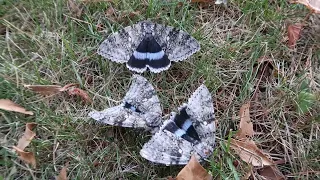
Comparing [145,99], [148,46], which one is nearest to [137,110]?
[145,99]

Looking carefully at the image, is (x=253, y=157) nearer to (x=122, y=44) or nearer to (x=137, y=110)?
(x=137, y=110)

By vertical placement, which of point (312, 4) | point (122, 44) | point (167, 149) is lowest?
point (167, 149)

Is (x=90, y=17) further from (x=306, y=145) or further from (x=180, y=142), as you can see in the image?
(x=306, y=145)

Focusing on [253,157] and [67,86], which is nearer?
[253,157]

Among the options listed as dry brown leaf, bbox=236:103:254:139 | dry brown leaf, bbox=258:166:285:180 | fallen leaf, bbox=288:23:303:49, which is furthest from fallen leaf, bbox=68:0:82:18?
dry brown leaf, bbox=258:166:285:180

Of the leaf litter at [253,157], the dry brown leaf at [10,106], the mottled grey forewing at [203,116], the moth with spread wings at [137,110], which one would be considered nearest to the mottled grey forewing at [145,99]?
the moth with spread wings at [137,110]

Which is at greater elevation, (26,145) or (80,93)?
(80,93)

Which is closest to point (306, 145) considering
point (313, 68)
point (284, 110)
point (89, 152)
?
point (284, 110)
